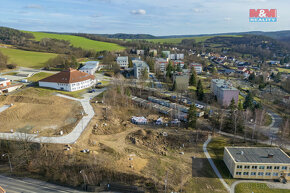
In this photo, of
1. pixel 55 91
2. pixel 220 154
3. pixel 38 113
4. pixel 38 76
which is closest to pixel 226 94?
pixel 220 154

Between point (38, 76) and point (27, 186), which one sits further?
point (38, 76)

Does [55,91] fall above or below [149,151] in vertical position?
above

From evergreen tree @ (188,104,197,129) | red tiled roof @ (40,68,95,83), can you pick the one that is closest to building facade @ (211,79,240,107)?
evergreen tree @ (188,104,197,129)

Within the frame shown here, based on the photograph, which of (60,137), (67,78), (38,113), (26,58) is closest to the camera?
(60,137)

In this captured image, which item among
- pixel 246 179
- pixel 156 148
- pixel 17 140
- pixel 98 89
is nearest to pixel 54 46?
pixel 98 89

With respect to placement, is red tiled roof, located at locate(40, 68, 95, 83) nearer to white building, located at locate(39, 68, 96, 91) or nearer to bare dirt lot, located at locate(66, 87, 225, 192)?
white building, located at locate(39, 68, 96, 91)

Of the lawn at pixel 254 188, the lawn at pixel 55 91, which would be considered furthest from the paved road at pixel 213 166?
the lawn at pixel 55 91

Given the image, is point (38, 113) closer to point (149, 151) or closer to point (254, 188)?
point (149, 151)

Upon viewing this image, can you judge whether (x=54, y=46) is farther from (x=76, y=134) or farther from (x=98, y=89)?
(x=76, y=134)
